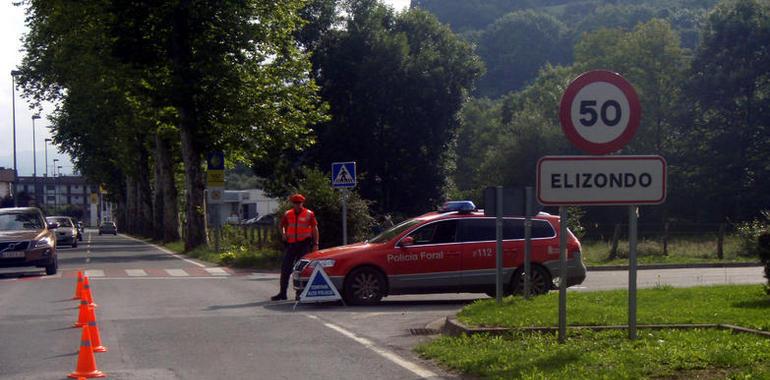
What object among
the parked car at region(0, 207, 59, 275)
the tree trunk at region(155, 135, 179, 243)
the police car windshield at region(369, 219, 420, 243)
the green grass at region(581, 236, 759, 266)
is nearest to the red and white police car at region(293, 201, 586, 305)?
the police car windshield at region(369, 219, 420, 243)

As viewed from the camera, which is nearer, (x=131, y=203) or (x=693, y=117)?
(x=693, y=117)

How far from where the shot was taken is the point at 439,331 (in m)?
13.0

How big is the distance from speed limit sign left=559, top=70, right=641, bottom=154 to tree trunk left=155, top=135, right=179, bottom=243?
39592 mm

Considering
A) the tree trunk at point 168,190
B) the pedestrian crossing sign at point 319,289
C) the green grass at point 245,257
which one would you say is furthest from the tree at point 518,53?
the pedestrian crossing sign at point 319,289

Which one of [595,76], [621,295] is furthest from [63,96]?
[595,76]

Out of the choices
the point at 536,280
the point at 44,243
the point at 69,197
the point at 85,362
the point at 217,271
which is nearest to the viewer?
the point at 85,362

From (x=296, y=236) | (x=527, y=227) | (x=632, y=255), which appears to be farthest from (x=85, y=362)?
(x=296, y=236)

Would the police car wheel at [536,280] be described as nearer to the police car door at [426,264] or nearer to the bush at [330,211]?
the police car door at [426,264]

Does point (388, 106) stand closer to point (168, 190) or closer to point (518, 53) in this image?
point (168, 190)

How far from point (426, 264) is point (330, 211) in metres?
11.8

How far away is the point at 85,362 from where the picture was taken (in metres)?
9.35

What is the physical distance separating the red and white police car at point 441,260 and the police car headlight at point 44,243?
9.09m

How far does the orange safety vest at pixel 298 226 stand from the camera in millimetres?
17688

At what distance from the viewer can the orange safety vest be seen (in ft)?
58.0
